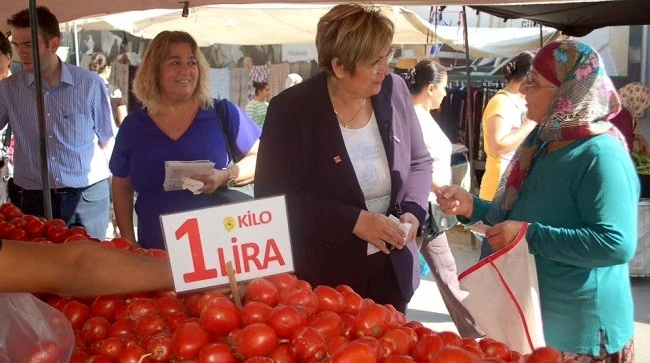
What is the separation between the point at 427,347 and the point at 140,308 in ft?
2.23

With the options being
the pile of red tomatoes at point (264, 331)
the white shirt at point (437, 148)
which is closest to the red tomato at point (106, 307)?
the pile of red tomatoes at point (264, 331)

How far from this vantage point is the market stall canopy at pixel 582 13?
5.42m

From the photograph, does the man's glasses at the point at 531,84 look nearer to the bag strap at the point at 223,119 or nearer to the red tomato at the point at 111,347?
the bag strap at the point at 223,119

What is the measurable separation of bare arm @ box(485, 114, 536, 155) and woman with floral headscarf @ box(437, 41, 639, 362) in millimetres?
2455

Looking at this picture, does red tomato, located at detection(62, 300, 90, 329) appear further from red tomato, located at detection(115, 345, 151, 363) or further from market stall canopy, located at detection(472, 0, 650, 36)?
market stall canopy, located at detection(472, 0, 650, 36)

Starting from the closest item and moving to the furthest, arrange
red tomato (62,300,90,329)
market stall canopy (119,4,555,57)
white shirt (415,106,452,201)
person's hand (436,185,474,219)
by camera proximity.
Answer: red tomato (62,300,90,329), person's hand (436,185,474,219), white shirt (415,106,452,201), market stall canopy (119,4,555,57)

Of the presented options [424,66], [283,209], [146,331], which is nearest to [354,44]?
[283,209]

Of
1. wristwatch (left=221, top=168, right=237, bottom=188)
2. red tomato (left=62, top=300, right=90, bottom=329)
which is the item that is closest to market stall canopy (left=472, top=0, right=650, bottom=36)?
wristwatch (left=221, top=168, right=237, bottom=188)

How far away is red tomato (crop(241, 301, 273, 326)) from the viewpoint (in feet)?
5.08

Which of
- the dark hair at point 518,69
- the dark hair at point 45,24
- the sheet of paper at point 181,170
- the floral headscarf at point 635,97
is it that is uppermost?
the dark hair at point 45,24

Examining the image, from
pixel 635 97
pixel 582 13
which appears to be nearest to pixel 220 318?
pixel 582 13

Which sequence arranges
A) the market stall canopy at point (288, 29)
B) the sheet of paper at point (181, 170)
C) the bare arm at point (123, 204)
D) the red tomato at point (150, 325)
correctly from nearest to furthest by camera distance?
the red tomato at point (150, 325)
the sheet of paper at point (181, 170)
the bare arm at point (123, 204)
the market stall canopy at point (288, 29)

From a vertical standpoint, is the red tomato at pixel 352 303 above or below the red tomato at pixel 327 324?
below

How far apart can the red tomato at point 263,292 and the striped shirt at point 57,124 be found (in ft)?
8.76
